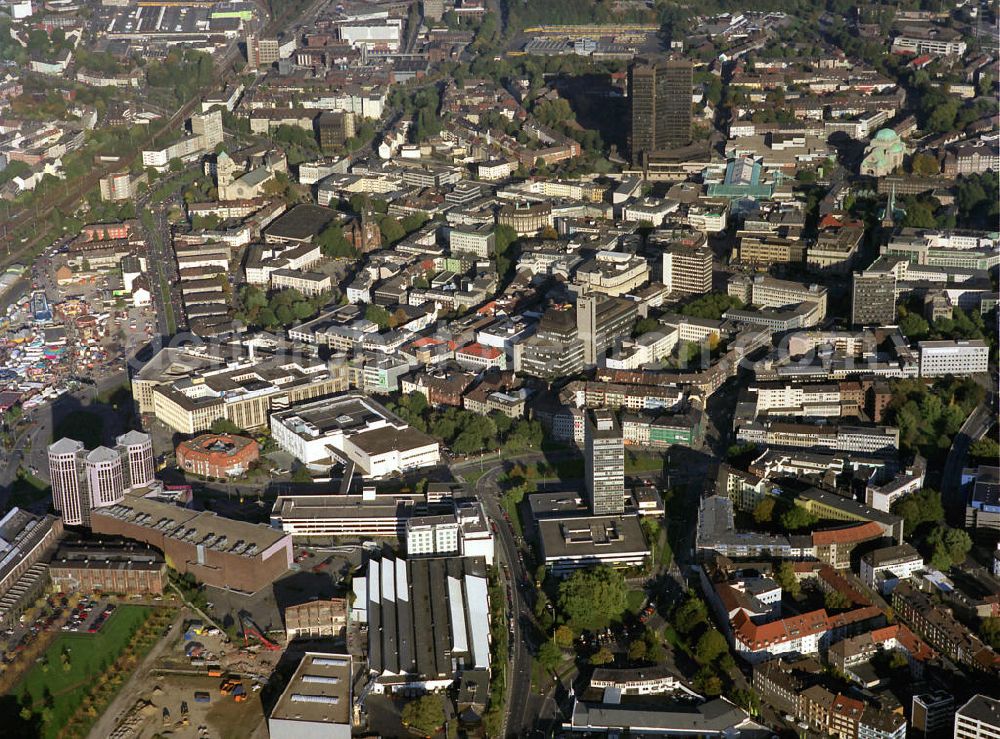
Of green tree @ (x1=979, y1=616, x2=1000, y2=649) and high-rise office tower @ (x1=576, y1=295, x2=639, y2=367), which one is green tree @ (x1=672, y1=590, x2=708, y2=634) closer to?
green tree @ (x1=979, y1=616, x2=1000, y2=649)

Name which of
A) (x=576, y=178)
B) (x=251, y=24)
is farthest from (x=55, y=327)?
(x=251, y=24)

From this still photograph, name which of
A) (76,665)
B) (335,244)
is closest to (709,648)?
(76,665)

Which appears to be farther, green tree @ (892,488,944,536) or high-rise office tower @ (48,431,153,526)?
high-rise office tower @ (48,431,153,526)

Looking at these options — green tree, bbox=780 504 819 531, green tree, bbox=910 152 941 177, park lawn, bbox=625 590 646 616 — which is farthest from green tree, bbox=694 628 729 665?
green tree, bbox=910 152 941 177

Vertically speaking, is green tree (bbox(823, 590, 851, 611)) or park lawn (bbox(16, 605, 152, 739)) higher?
green tree (bbox(823, 590, 851, 611))

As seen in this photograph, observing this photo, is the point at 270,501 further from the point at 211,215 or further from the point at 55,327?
the point at 211,215
